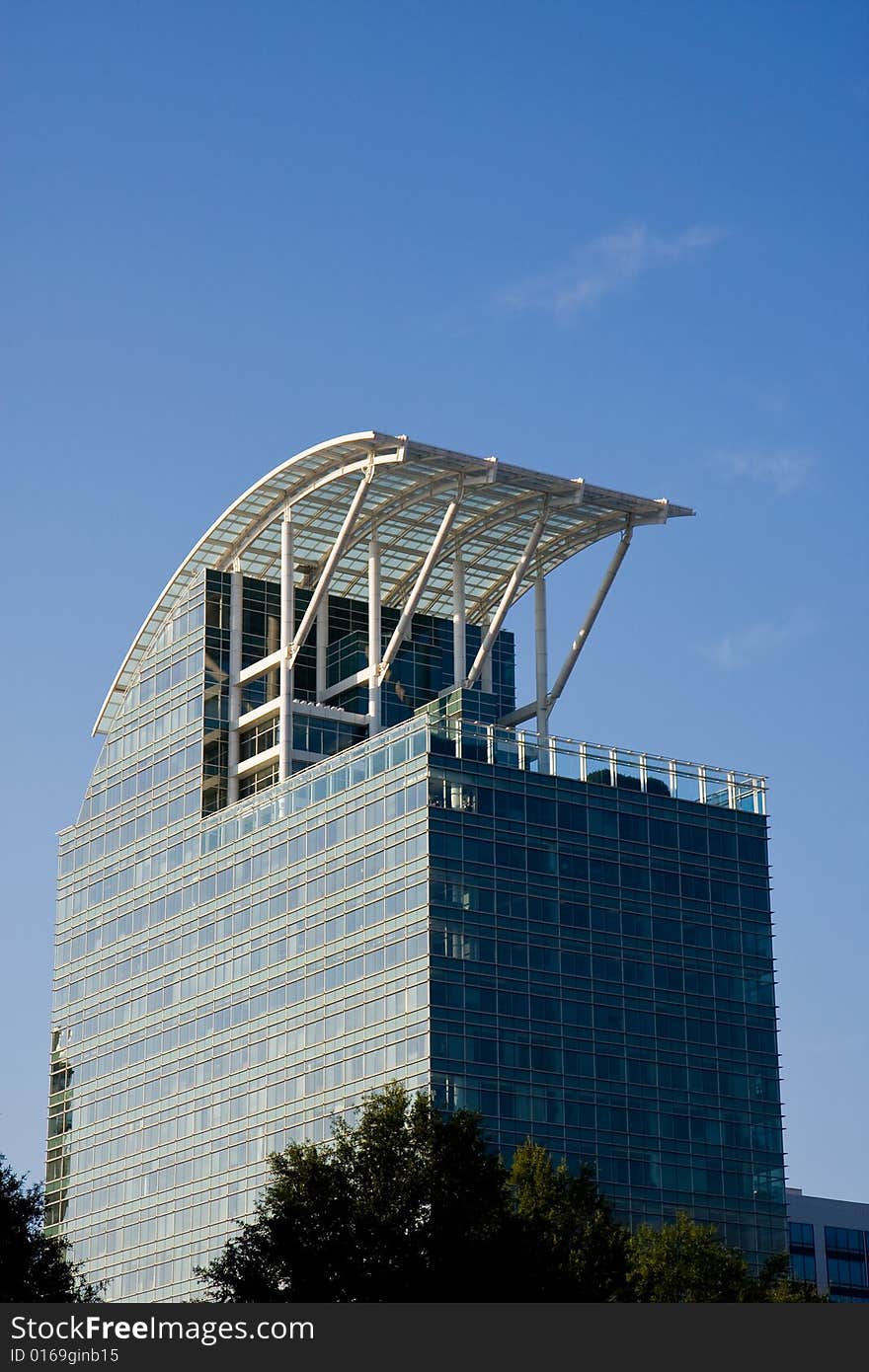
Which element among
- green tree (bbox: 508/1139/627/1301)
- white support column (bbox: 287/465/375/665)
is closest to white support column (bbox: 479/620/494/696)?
white support column (bbox: 287/465/375/665)

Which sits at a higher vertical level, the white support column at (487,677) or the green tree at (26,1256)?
the white support column at (487,677)

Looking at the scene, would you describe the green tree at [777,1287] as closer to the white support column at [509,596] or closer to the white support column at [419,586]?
the white support column at [509,596]

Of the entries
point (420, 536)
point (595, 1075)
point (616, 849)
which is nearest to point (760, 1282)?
point (595, 1075)

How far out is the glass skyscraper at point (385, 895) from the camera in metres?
127

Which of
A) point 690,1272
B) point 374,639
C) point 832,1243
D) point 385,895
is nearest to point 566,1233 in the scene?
point 690,1272

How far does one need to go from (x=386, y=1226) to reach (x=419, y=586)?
169 ft

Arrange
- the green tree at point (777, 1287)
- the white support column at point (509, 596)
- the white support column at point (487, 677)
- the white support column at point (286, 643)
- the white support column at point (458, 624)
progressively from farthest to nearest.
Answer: the white support column at point (487, 677)
the white support column at point (458, 624)
the white support column at point (286, 643)
the white support column at point (509, 596)
the green tree at point (777, 1287)

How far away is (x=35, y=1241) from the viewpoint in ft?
333

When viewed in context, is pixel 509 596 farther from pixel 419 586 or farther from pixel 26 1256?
pixel 26 1256

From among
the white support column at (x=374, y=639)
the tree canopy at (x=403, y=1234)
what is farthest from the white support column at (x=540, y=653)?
the tree canopy at (x=403, y=1234)

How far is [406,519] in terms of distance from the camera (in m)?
143

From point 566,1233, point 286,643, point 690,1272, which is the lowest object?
point 690,1272

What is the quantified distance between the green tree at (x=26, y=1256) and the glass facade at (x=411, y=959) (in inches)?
938

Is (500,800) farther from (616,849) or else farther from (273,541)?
(273,541)
